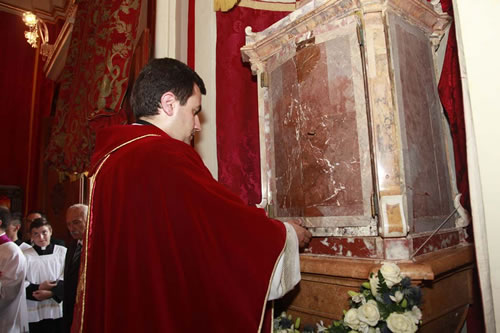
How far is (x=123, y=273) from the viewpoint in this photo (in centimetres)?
132

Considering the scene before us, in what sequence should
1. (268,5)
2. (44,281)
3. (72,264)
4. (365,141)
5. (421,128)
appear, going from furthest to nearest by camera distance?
(44,281) → (268,5) → (72,264) → (421,128) → (365,141)

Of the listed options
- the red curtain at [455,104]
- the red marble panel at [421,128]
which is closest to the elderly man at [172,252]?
the red marble panel at [421,128]

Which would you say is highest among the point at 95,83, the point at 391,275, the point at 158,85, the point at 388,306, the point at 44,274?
the point at 95,83

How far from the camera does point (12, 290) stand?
10.1 ft

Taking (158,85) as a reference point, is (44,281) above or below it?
below

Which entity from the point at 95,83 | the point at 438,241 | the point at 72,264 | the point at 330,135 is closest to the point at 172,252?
the point at 330,135

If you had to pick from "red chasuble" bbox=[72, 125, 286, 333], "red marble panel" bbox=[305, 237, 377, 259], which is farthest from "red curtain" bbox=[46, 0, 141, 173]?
"red marble panel" bbox=[305, 237, 377, 259]

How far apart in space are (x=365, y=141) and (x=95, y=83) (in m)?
2.29

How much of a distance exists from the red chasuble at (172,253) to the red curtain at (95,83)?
1.67 m

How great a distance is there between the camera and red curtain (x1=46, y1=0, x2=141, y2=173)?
291 centimetres

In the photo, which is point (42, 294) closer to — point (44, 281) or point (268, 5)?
point (44, 281)

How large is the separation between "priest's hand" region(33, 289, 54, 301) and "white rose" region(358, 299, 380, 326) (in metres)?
3.00

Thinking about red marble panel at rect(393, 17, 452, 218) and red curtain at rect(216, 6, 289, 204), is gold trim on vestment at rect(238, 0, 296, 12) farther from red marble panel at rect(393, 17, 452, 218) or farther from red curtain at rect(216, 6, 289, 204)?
red marble panel at rect(393, 17, 452, 218)

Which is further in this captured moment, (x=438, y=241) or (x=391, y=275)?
(x=438, y=241)
